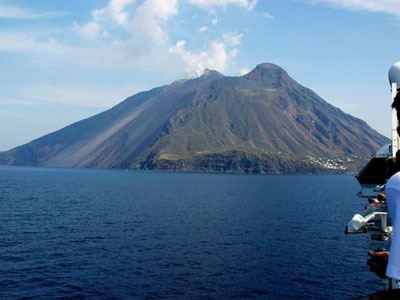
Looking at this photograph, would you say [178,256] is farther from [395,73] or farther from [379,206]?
→ [395,73]

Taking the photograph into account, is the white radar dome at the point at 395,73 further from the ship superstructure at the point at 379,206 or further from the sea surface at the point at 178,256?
the sea surface at the point at 178,256

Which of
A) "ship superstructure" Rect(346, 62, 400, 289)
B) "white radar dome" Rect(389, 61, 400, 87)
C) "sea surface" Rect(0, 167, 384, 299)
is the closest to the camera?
"ship superstructure" Rect(346, 62, 400, 289)

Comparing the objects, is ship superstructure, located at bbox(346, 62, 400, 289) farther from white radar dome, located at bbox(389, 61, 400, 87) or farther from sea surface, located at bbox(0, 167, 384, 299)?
sea surface, located at bbox(0, 167, 384, 299)

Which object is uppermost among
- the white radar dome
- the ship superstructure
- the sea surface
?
the white radar dome

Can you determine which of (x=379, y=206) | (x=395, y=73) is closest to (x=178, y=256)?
(x=379, y=206)

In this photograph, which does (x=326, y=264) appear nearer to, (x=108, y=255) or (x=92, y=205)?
(x=108, y=255)

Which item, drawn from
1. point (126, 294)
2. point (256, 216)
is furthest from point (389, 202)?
point (256, 216)

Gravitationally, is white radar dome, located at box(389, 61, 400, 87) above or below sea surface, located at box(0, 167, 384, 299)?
above

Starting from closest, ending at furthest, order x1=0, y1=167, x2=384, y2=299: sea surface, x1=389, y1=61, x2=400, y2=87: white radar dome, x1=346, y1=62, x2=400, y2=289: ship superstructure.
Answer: x1=346, y1=62, x2=400, y2=289: ship superstructure, x1=389, y1=61, x2=400, y2=87: white radar dome, x1=0, y1=167, x2=384, y2=299: sea surface

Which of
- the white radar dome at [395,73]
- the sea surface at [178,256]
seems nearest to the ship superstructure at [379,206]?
the white radar dome at [395,73]

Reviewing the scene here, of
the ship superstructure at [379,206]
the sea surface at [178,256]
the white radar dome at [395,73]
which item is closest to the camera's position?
the ship superstructure at [379,206]

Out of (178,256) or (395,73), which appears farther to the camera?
(178,256)

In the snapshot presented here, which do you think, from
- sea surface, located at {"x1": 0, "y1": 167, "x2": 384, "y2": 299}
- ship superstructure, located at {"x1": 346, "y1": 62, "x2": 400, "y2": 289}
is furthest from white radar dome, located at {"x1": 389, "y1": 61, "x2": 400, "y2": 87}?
sea surface, located at {"x1": 0, "y1": 167, "x2": 384, "y2": 299}
